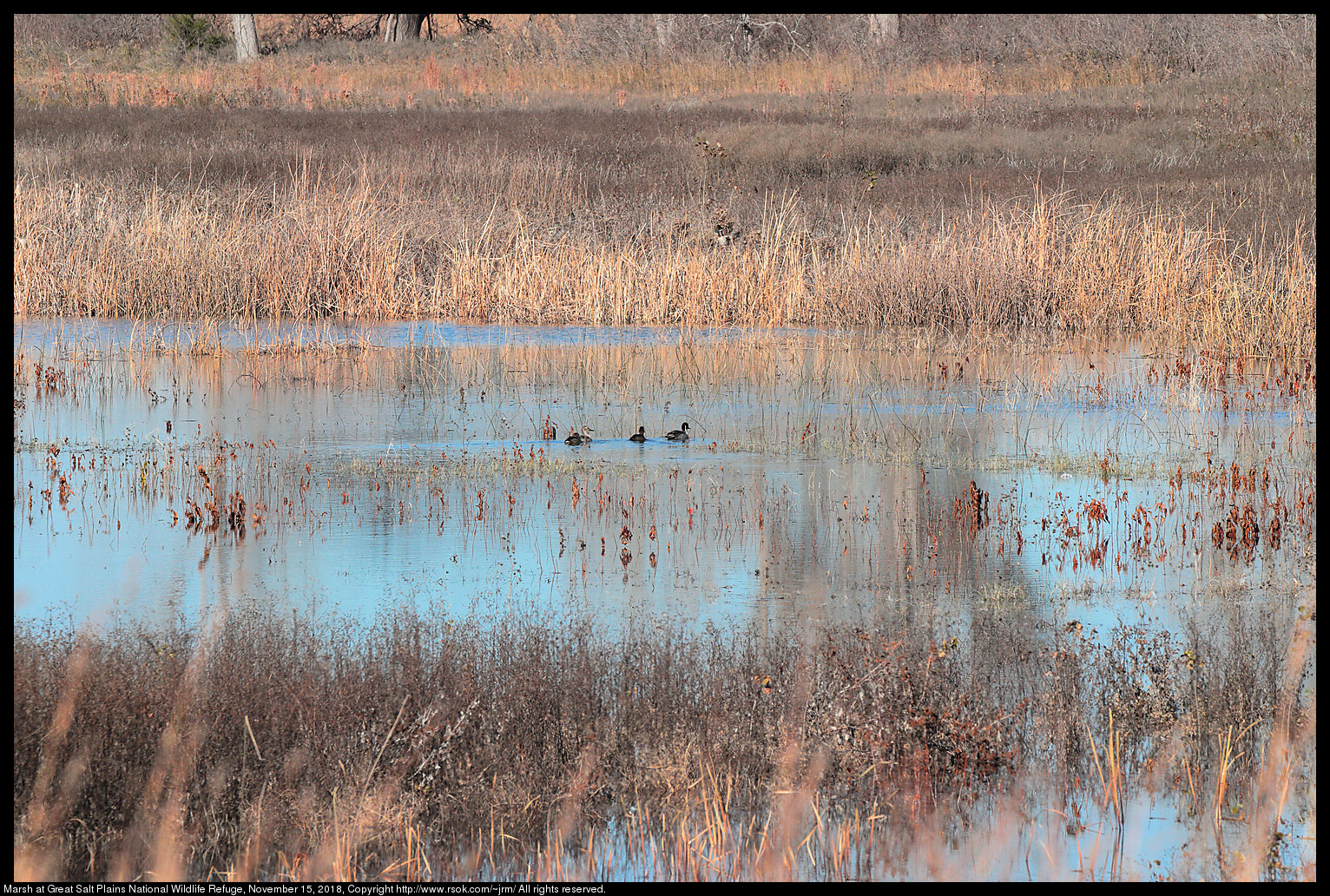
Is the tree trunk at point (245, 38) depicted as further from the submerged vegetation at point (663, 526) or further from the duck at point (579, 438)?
the duck at point (579, 438)

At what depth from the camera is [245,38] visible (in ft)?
110

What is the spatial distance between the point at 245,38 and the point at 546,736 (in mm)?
32820

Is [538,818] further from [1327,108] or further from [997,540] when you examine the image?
[1327,108]

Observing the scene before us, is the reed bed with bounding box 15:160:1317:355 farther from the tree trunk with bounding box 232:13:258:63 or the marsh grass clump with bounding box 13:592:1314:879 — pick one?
the tree trunk with bounding box 232:13:258:63

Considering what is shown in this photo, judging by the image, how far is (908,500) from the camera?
6.30m

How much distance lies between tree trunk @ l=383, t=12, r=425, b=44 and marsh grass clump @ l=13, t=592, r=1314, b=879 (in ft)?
112

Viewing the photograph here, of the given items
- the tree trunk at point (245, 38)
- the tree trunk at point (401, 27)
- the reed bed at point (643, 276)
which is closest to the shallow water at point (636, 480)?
the reed bed at point (643, 276)

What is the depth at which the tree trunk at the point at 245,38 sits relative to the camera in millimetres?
33094

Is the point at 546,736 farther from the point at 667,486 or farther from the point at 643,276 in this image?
the point at 643,276

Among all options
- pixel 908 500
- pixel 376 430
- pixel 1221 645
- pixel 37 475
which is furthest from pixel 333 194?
pixel 1221 645

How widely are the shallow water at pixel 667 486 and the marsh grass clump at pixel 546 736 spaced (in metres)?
0.32

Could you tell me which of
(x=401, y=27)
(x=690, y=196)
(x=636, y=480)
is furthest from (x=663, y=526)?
(x=401, y=27)

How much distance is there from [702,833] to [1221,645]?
6.43 feet

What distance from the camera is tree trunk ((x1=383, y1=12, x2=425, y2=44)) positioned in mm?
36625
